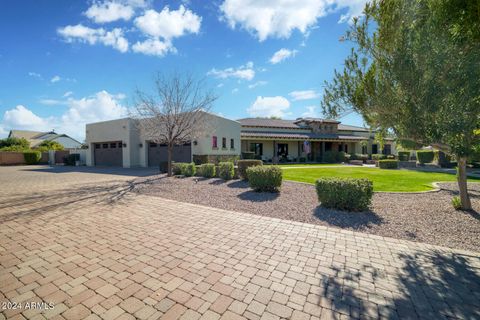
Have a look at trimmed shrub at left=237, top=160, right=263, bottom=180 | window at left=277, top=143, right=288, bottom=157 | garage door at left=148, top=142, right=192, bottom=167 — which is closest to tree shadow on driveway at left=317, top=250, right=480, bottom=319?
trimmed shrub at left=237, top=160, right=263, bottom=180

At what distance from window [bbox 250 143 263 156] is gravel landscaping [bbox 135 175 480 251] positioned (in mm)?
18652

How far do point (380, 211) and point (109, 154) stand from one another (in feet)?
92.4

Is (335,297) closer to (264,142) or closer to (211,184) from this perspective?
(211,184)

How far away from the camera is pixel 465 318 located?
2.54 m

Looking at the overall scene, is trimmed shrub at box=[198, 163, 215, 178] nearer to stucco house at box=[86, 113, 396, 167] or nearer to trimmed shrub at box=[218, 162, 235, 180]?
trimmed shrub at box=[218, 162, 235, 180]

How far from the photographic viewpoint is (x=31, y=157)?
33812 mm

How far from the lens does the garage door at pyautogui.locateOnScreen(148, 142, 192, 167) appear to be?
22.1 m

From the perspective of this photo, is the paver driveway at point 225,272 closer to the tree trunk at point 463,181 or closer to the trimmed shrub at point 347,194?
the trimmed shrub at point 347,194

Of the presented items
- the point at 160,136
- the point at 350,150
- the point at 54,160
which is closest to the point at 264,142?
the point at 350,150

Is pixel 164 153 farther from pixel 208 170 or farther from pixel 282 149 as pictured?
pixel 282 149

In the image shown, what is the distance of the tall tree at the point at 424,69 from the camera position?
4039mm

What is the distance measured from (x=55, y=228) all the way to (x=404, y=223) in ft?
28.1

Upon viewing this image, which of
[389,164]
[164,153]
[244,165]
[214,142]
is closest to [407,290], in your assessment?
[244,165]

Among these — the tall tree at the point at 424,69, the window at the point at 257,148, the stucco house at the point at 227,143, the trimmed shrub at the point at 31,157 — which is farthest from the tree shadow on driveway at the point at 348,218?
the trimmed shrub at the point at 31,157
